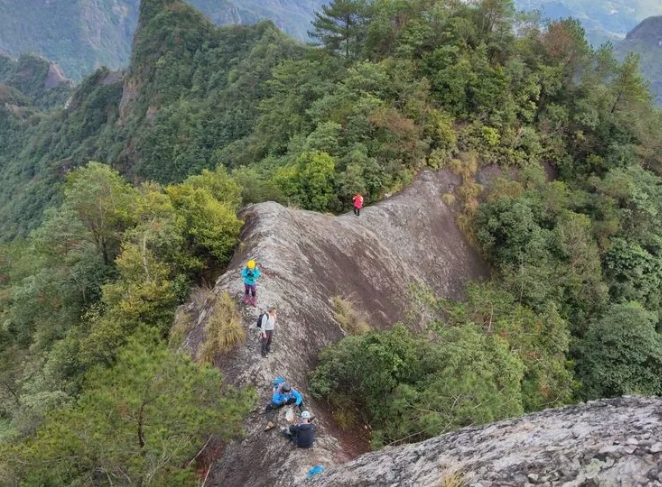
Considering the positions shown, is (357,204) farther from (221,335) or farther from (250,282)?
(221,335)

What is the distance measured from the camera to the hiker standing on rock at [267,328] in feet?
37.5

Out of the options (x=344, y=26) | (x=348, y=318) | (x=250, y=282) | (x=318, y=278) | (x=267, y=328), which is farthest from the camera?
(x=344, y=26)

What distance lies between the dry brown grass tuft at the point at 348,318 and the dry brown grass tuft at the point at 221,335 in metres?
3.83

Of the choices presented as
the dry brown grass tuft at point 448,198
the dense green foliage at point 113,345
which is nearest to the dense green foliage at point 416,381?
the dense green foliage at point 113,345

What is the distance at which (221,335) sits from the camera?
38.3ft

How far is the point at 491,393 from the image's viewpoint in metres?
11.1

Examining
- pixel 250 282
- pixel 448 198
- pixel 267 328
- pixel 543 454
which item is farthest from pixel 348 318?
pixel 448 198

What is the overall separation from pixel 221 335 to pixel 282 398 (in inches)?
91.9

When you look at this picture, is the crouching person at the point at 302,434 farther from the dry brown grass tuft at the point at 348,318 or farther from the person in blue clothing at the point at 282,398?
the dry brown grass tuft at the point at 348,318

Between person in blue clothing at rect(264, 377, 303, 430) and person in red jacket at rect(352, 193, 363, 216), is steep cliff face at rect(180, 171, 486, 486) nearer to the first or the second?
person in blue clothing at rect(264, 377, 303, 430)

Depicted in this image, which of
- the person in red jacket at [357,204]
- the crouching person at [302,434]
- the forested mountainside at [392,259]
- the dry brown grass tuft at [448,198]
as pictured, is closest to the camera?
the forested mountainside at [392,259]

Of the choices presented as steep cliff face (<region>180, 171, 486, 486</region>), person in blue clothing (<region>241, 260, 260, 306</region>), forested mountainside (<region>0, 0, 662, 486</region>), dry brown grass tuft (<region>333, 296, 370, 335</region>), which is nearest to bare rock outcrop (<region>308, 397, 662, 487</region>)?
steep cliff face (<region>180, 171, 486, 486</region>)

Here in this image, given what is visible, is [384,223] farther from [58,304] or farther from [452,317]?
[58,304]

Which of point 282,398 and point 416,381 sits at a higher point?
point 282,398
